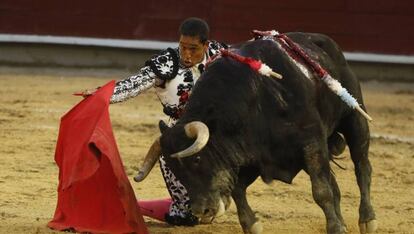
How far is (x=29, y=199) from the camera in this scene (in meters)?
5.11

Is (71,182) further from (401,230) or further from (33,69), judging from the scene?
(33,69)

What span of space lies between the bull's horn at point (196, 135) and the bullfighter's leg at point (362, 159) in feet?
3.89

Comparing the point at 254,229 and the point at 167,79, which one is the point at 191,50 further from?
the point at 254,229

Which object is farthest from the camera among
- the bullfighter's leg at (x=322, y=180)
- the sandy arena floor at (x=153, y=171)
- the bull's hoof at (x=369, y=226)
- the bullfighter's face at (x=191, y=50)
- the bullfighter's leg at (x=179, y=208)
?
the sandy arena floor at (x=153, y=171)

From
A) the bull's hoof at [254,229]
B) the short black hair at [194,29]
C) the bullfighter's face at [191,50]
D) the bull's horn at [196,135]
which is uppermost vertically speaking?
the short black hair at [194,29]

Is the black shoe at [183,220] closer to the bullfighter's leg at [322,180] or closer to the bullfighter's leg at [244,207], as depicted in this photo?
the bullfighter's leg at [244,207]

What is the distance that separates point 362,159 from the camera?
190 inches

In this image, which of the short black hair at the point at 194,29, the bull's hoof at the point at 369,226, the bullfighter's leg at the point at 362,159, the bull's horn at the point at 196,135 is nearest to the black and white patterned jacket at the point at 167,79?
the short black hair at the point at 194,29

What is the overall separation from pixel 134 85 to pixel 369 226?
1.25 m

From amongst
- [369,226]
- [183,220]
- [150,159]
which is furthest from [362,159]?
[150,159]

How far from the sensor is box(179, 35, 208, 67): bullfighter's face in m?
4.17

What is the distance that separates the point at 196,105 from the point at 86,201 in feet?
2.79

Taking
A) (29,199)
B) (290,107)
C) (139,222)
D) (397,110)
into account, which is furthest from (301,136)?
(397,110)

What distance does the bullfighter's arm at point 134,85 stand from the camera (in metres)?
4.36
